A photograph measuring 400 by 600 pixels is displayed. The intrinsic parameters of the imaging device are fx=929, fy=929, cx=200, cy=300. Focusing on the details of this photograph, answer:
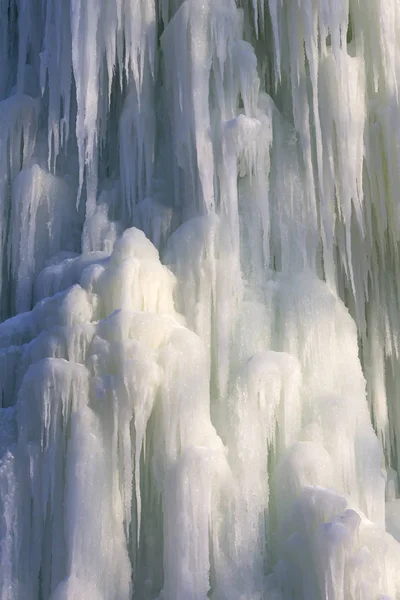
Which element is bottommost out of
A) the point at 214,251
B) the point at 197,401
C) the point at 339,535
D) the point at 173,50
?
the point at 339,535

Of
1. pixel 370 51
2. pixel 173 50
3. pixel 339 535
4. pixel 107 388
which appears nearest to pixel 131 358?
pixel 107 388

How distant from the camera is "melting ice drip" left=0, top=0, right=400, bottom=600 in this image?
6.19 meters

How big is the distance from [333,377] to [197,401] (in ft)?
4.52

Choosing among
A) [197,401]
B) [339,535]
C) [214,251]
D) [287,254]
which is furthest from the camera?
[287,254]

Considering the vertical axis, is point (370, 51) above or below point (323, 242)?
above

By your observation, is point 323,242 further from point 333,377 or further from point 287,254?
point 333,377

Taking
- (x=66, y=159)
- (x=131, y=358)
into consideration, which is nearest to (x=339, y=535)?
(x=131, y=358)

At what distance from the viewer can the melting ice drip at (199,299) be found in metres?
6.19

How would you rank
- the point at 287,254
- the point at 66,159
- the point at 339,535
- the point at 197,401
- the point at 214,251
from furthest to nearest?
the point at 66,159, the point at 287,254, the point at 214,251, the point at 197,401, the point at 339,535

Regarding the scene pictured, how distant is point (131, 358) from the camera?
6.34 m

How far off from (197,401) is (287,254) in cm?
191

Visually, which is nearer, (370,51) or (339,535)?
(339,535)

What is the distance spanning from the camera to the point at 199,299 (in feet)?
23.3

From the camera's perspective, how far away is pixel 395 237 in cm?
834
